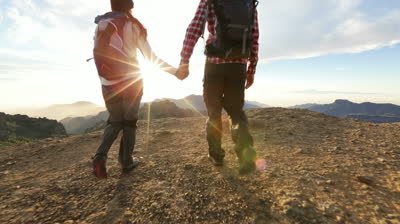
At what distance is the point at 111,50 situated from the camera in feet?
17.2

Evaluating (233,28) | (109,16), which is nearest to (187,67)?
(233,28)

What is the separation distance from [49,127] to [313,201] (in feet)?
202

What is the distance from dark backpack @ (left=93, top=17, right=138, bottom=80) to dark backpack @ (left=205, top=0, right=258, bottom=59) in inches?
53.0

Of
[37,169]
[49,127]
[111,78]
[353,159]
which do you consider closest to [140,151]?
[37,169]

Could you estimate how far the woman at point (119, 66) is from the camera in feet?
17.2

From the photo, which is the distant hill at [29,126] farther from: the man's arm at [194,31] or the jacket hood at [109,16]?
the man's arm at [194,31]

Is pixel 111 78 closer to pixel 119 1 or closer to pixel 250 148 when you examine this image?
pixel 119 1

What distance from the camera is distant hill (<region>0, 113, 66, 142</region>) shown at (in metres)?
51.6

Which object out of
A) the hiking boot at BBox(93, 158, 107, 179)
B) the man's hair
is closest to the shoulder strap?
the man's hair

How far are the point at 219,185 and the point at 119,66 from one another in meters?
2.30

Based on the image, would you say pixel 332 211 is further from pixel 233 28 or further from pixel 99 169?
pixel 99 169

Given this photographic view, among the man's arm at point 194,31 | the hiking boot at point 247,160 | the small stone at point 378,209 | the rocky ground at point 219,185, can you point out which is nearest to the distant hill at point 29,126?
the rocky ground at point 219,185

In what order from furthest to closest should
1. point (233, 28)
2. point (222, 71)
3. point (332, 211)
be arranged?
point (222, 71) → point (233, 28) → point (332, 211)

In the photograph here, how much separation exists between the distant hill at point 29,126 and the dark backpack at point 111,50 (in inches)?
1926
